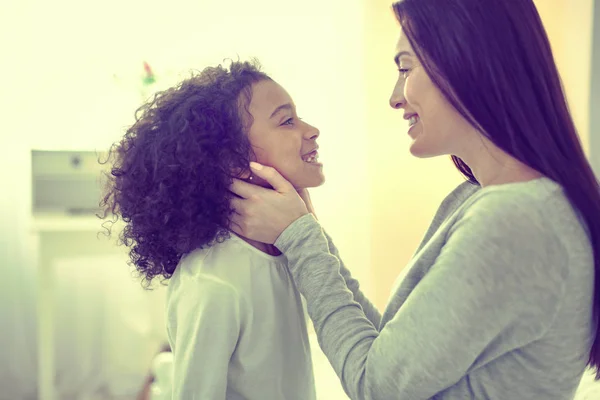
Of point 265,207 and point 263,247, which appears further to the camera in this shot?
point 263,247

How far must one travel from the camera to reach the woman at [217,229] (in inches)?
34.8

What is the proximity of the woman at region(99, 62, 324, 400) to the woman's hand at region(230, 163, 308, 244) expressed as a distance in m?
0.03

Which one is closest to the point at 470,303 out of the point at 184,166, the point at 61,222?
the point at 184,166


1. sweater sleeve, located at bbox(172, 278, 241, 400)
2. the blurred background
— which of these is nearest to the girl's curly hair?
sweater sleeve, located at bbox(172, 278, 241, 400)

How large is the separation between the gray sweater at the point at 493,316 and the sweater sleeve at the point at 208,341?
172 millimetres

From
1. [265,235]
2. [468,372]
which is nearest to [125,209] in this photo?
[265,235]

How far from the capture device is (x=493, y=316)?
0.69 m

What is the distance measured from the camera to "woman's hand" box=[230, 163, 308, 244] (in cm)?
90

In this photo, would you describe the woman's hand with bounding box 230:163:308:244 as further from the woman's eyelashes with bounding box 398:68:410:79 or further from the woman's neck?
the woman's eyelashes with bounding box 398:68:410:79

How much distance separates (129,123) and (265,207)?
1723 millimetres

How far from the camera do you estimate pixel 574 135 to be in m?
0.79

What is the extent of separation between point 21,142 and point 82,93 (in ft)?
1.05

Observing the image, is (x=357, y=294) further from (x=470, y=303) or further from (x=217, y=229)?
(x=470, y=303)

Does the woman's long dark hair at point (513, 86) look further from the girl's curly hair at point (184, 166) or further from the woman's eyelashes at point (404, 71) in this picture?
the girl's curly hair at point (184, 166)
